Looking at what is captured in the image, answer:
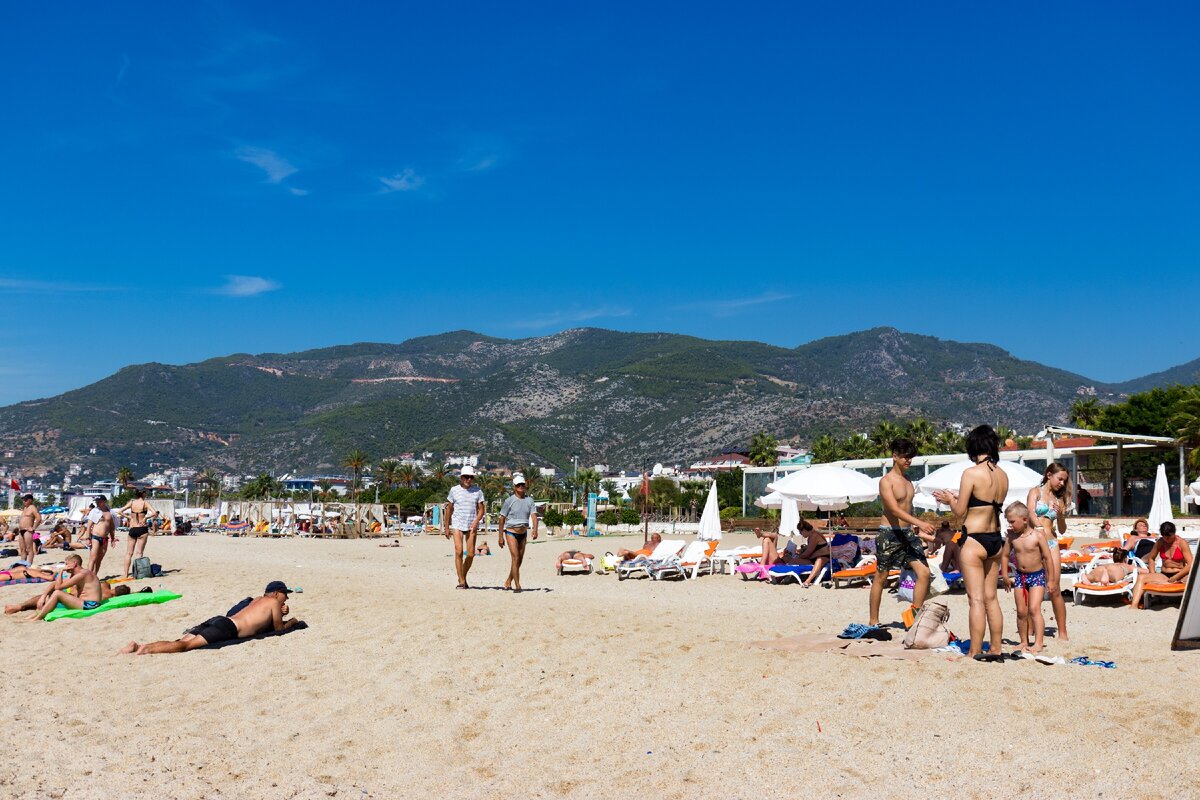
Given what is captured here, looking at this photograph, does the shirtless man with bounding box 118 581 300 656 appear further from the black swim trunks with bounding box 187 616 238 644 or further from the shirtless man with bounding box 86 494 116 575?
the shirtless man with bounding box 86 494 116 575

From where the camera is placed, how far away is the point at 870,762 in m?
4.09

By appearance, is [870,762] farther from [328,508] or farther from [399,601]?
[328,508]

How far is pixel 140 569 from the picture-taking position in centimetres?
1338

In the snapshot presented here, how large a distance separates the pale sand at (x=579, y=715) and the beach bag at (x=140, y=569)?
564cm

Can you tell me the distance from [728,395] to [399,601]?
397 feet

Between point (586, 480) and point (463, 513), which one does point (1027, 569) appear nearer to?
point (463, 513)

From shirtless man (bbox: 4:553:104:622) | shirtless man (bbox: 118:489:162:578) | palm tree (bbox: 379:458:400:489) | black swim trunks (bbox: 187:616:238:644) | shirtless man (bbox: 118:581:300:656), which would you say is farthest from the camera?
palm tree (bbox: 379:458:400:489)

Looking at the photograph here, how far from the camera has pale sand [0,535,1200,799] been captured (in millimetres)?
4008

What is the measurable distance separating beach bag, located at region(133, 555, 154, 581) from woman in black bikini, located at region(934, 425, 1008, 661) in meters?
11.4

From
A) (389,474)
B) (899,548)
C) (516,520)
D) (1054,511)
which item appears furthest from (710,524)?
(389,474)

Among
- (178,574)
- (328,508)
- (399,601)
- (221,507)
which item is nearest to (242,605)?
(399,601)

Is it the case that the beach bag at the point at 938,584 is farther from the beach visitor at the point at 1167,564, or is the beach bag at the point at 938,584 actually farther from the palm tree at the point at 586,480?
the palm tree at the point at 586,480

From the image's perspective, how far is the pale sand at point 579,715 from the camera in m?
4.01

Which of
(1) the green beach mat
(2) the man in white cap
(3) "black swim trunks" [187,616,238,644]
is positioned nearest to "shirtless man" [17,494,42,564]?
(1) the green beach mat
